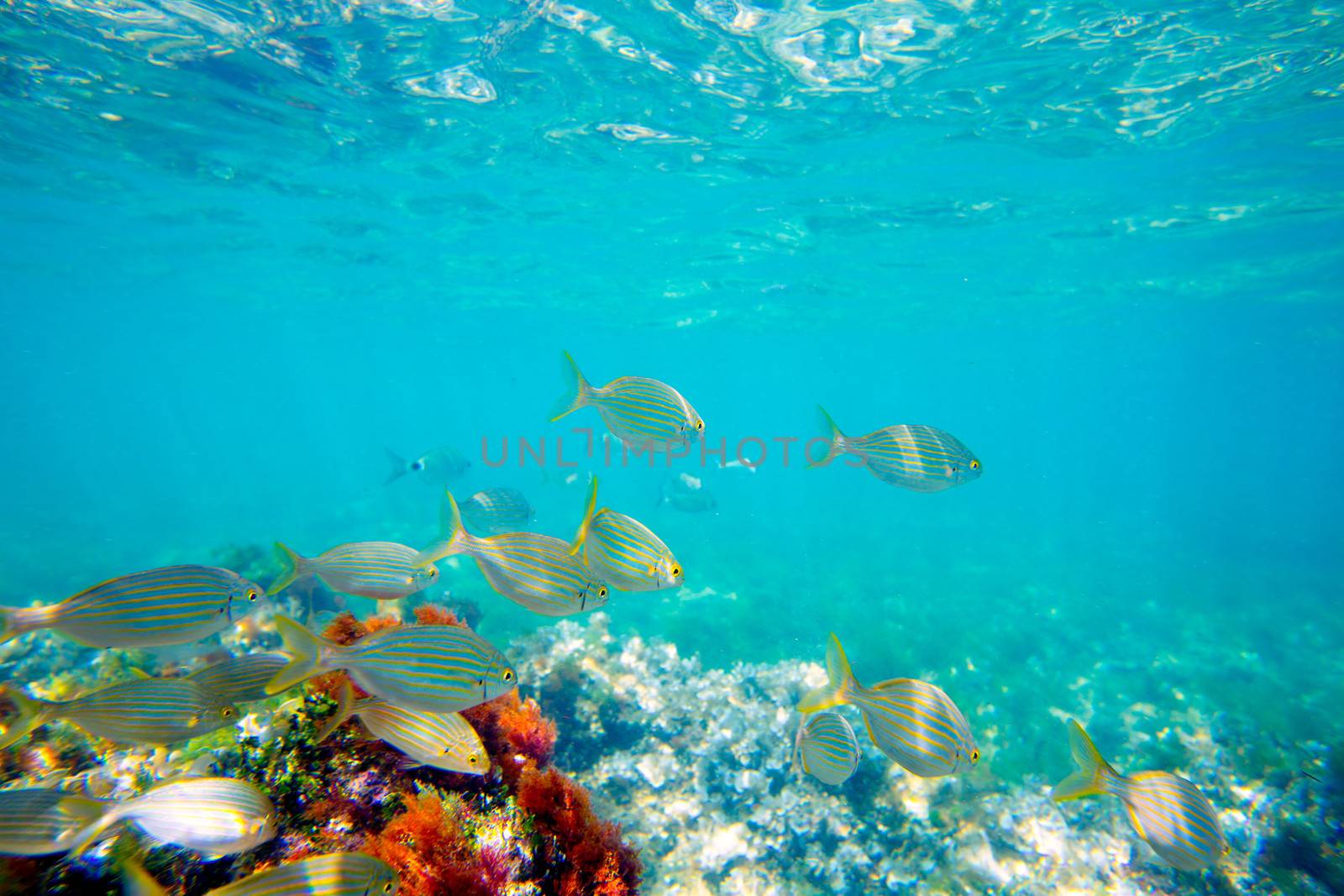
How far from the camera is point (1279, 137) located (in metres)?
15.2

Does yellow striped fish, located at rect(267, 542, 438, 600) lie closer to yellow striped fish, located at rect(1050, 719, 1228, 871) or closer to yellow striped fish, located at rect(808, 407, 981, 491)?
yellow striped fish, located at rect(808, 407, 981, 491)

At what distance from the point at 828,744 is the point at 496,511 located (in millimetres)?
4740

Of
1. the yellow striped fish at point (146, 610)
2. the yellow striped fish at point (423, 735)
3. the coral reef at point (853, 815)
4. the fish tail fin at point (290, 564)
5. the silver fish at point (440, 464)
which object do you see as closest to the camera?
the yellow striped fish at point (146, 610)

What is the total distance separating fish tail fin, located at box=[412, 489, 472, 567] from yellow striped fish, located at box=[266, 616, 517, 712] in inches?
23.2

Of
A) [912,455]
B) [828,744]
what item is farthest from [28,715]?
[912,455]

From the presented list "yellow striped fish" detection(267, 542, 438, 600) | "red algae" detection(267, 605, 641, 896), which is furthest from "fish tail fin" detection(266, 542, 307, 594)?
"red algae" detection(267, 605, 641, 896)

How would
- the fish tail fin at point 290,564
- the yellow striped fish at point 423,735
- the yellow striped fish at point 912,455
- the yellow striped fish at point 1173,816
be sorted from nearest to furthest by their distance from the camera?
1. the yellow striped fish at point 423,735
2. the fish tail fin at point 290,564
3. the yellow striped fish at point 1173,816
4. the yellow striped fish at point 912,455

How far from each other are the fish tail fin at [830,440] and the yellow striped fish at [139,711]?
4.27 metres

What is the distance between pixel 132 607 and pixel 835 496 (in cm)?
4077

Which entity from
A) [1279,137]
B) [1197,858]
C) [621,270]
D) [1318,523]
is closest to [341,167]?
[621,270]

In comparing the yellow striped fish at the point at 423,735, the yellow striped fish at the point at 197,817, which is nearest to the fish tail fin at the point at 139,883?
the yellow striped fish at the point at 197,817

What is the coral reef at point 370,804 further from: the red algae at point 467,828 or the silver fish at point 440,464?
the silver fish at point 440,464

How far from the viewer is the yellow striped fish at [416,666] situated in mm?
2658

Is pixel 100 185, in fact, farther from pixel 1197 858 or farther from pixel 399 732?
pixel 1197 858
